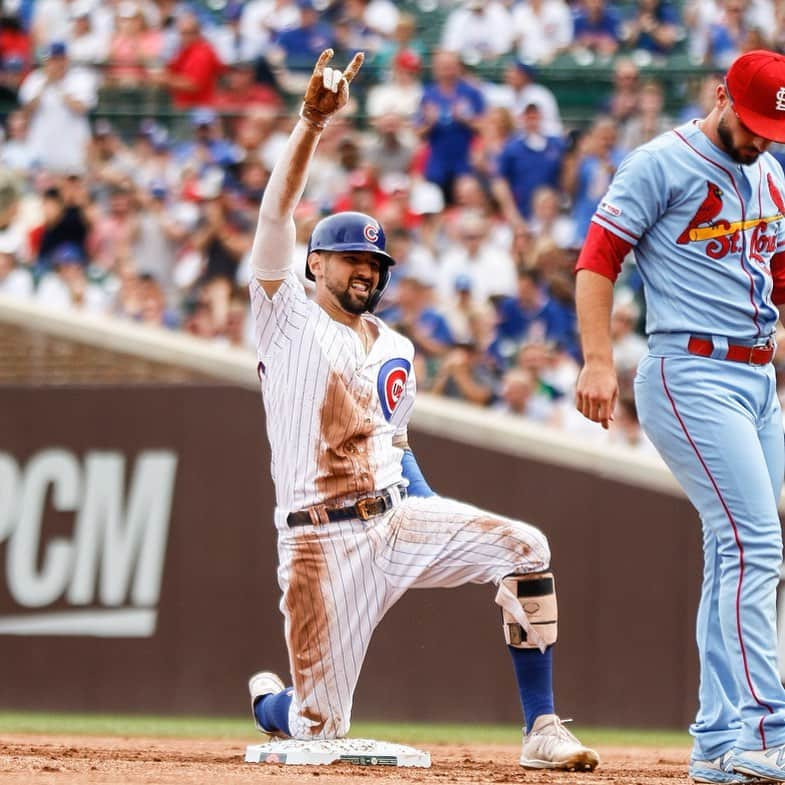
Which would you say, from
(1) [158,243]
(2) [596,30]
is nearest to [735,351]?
(1) [158,243]

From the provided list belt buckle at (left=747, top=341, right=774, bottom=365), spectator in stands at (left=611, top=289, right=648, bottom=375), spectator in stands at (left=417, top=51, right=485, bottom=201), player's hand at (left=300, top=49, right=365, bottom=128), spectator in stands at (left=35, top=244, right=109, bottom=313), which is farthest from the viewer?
spectator in stands at (left=417, top=51, right=485, bottom=201)

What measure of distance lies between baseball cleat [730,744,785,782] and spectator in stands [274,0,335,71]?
971 cm

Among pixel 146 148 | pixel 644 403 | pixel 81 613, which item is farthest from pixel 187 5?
pixel 644 403

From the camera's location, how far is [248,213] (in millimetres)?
11969

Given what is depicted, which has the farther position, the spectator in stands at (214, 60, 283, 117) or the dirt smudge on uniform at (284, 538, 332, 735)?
the spectator in stands at (214, 60, 283, 117)

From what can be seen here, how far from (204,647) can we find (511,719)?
5.90ft

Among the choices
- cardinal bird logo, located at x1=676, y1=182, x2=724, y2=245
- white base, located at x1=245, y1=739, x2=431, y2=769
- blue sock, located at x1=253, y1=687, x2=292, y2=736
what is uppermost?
cardinal bird logo, located at x1=676, y1=182, x2=724, y2=245

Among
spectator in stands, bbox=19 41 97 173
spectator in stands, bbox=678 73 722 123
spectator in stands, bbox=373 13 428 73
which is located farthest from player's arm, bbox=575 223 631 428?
spectator in stands, bbox=373 13 428 73

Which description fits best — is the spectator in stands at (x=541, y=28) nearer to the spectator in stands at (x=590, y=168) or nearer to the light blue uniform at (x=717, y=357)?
the spectator in stands at (x=590, y=168)

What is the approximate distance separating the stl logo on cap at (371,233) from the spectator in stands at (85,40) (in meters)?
8.47

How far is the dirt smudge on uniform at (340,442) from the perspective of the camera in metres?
5.89

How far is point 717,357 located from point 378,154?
7.56 meters

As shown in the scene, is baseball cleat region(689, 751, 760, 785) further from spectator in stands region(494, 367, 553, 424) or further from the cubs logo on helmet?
spectator in stands region(494, 367, 553, 424)

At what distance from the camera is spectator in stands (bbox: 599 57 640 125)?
12.4 m
